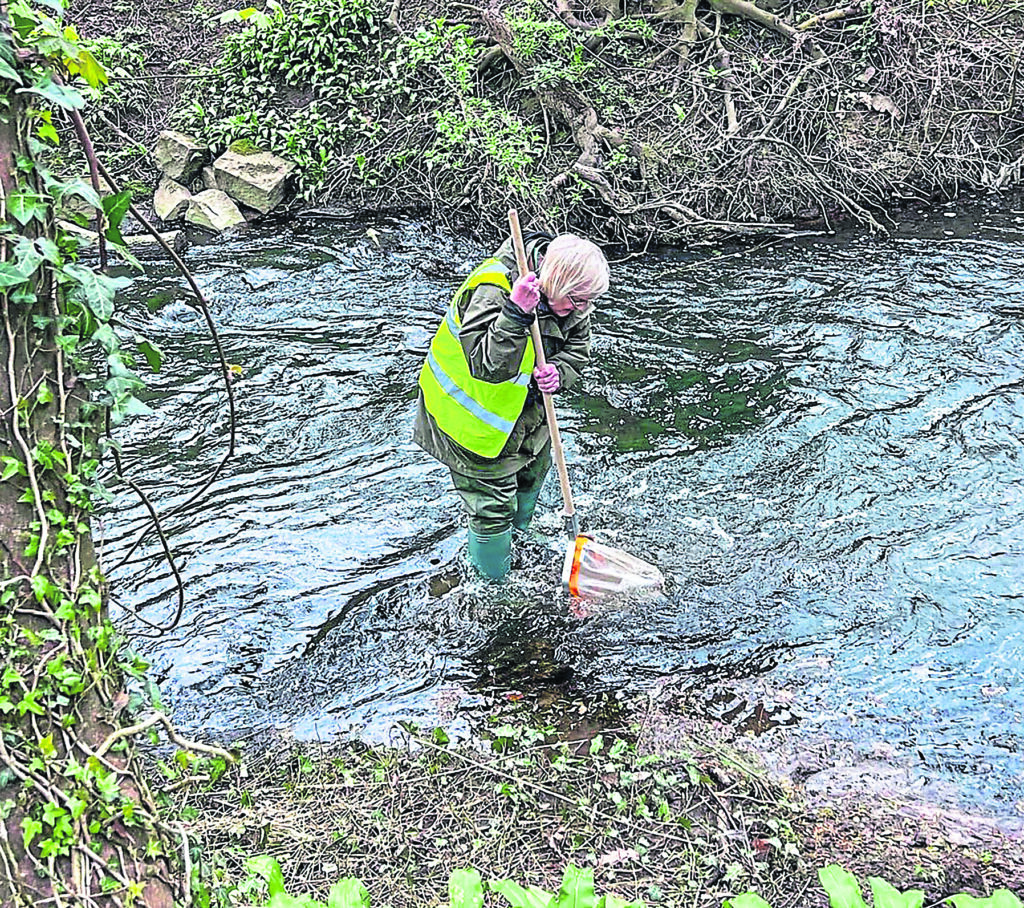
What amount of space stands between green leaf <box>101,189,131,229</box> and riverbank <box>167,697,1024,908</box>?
79.3 inches

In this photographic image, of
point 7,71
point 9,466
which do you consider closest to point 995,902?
point 9,466

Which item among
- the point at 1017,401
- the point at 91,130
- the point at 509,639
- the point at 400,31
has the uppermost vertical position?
the point at 400,31

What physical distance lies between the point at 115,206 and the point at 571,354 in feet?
8.05

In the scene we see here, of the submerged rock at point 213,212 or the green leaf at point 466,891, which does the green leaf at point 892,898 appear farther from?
the submerged rock at point 213,212

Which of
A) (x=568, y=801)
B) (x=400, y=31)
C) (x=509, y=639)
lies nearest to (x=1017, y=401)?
(x=509, y=639)

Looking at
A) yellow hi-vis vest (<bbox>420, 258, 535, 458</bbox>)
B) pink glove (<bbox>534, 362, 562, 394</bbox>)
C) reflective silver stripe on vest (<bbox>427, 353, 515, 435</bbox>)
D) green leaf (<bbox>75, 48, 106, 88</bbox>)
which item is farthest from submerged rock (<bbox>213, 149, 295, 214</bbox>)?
green leaf (<bbox>75, 48, 106, 88</bbox>)

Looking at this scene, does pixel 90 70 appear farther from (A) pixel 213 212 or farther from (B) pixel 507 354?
(A) pixel 213 212

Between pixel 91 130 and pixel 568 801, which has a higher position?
pixel 91 130

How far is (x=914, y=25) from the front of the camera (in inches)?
371

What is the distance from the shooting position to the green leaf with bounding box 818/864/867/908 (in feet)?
8.08

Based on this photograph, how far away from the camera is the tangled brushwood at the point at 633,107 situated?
8750 millimetres

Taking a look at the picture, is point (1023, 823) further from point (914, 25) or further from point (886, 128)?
point (914, 25)

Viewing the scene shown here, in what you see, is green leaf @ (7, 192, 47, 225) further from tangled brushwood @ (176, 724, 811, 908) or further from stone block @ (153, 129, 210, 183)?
stone block @ (153, 129, 210, 183)

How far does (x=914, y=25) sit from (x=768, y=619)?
23.6 feet
